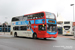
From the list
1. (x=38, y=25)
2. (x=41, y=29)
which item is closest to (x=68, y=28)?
(x=38, y=25)

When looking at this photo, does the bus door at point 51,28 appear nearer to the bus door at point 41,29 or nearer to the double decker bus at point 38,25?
the double decker bus at point 38,25

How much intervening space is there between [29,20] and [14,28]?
5.21 m

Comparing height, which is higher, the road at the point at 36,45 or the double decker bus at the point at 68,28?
the double decker bus at the point at 68,28

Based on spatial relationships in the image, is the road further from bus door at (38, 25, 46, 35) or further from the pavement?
bus door at (38, 25, 46, 35)

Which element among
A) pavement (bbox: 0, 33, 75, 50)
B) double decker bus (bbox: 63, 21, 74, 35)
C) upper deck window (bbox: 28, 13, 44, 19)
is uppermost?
upper deck window (bbox: 28, 13, 44, 19)

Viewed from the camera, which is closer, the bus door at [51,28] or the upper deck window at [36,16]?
the bus door at [51,28]

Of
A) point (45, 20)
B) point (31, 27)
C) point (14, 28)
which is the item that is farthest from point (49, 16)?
point (14, 28)

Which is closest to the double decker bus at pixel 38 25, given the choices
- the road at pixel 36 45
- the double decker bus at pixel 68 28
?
the road at pixel 36 45

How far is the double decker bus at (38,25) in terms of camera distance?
16.8 meters

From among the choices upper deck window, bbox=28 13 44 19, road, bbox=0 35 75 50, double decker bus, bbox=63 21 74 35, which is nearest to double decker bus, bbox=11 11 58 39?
upper deck window, bbox=28 13 44 19

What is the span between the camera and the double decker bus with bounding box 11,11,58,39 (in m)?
16.8

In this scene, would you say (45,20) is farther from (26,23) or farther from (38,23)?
(26,23)

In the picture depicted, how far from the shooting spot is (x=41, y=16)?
1738cm

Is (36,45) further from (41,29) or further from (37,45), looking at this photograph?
(41,29)
